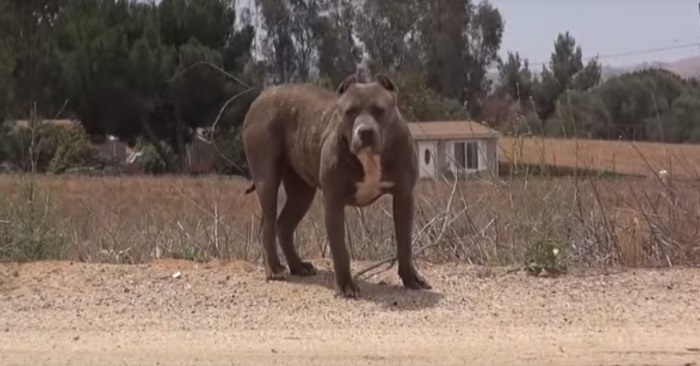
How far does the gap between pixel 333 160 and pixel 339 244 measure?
66 cm

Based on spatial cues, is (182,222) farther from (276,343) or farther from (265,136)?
(276,343)

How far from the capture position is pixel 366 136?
8.85m

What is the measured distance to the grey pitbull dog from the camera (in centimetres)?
918

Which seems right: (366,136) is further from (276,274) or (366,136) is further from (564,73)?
(564,73)

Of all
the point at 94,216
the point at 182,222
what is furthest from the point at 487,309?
the point at 94,216

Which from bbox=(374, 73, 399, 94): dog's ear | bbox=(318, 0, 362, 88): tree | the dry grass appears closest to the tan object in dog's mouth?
bbox=(374, 73, 399, 94): dog's ear

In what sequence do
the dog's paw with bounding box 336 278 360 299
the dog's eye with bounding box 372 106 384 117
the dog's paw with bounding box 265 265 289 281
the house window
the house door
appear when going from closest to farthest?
1. the dog's eye with bounding box 372 106 384 117
2. the dog's paw with bounding box 336 278 360 299
3. the dog's paw with bounding box 265 265 289 281
4. the house door
5. the house window

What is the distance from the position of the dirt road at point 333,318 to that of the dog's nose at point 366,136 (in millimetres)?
1238

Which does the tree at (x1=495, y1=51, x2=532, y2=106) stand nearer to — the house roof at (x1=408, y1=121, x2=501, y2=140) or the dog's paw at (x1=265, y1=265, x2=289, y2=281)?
the house roof at (x1=408, y1=121, x2=501, y2=140)

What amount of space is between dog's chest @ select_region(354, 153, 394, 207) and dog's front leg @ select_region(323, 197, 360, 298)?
185 mm

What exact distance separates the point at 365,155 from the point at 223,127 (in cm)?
2543

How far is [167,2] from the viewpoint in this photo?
4800 cm

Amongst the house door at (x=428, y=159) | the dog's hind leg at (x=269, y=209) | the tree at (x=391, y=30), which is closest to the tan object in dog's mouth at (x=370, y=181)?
the dog's hind leg at (x=269, y=209)

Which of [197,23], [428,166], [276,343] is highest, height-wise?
[197,23]
